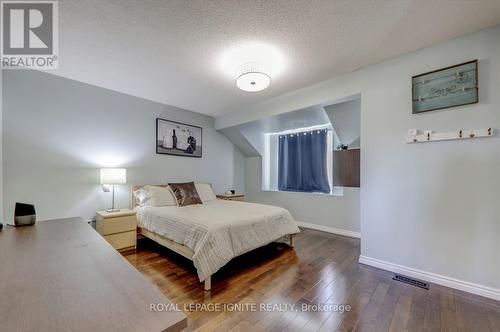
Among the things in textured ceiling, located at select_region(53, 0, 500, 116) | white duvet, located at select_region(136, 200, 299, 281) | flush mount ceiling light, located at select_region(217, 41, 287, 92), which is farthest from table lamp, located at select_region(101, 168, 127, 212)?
flush mount ceiling light, located at select_region(217, 41, 287, 92)

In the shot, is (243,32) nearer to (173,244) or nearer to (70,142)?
(173,244)

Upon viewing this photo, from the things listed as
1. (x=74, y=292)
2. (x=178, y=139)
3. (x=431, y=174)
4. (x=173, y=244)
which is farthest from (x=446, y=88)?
(x=178, y=139)

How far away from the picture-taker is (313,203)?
166 inches

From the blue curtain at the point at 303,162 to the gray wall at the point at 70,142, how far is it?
2572mm

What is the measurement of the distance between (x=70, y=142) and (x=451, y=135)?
15.1 feet

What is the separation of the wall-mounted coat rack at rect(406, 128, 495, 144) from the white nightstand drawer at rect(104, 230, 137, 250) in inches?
147

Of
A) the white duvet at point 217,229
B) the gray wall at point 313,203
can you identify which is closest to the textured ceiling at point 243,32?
the white duvet at point 217,229

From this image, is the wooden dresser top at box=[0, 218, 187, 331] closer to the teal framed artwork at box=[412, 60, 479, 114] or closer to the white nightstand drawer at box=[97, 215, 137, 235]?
the white nightstand drawer at box=[97, 215, 137, 235]

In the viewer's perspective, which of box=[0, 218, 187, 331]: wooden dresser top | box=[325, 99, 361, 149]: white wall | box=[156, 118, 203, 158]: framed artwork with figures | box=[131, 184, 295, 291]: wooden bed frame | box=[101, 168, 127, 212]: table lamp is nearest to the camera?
box=[0, 218, 187, 331]: wooden dresser top

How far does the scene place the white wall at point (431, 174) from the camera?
1.87 m

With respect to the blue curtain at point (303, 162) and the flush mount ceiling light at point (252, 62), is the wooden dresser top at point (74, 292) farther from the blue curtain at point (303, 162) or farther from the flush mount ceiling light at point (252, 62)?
the blue curtain at point (303, 162)

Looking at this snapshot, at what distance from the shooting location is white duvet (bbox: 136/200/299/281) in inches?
79.8

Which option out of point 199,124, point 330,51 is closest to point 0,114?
point 199,124

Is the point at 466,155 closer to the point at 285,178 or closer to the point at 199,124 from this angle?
the point at 285,178
